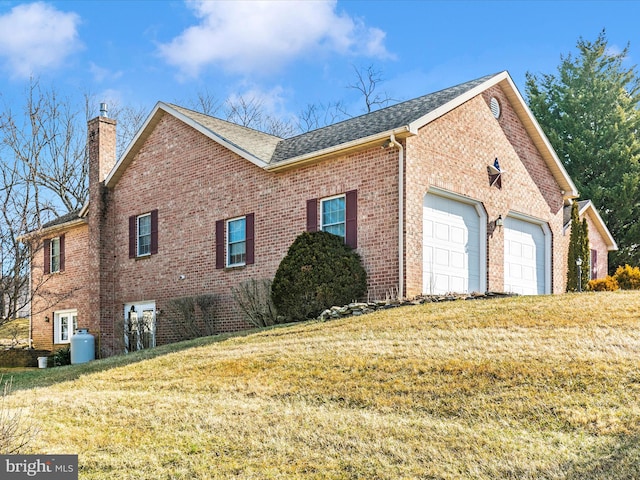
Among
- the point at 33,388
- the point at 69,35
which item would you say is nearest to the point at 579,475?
the point at 33,388

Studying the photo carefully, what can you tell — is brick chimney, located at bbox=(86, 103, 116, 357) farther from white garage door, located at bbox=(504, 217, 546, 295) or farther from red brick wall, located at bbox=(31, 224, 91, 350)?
white garage door, located at bbox=(504, 217, 546, 295)

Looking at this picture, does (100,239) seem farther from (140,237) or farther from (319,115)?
(319,115)

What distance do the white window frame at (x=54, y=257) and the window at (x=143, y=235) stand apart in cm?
491

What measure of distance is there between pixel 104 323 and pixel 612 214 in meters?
21.7

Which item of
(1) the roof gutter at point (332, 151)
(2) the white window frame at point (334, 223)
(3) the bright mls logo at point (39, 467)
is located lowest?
(3) the bright mls logo at point (39, 467)

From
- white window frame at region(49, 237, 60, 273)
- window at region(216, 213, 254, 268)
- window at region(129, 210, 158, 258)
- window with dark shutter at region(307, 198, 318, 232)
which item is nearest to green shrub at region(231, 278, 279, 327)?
window at region(216, 213, 254, 268)

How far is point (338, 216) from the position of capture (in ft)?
51.9

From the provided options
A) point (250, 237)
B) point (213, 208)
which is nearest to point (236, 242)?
point (250, 237)

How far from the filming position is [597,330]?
9.73 m

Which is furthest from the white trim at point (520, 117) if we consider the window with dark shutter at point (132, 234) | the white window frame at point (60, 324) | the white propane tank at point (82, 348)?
the white window frame at point (60, 324)

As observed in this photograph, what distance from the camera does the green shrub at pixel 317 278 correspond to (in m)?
14.5

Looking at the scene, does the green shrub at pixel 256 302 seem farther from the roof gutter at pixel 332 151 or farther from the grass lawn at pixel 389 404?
the grass lawn at pixel 389 404

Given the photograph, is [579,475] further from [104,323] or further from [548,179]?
[104,323]

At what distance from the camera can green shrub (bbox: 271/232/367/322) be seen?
570 inches
